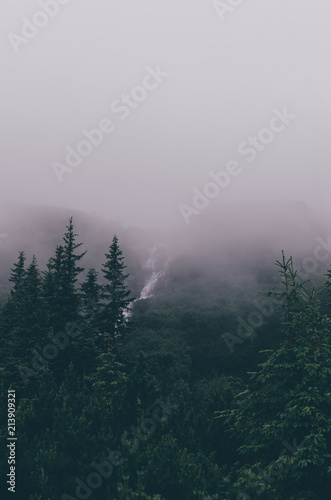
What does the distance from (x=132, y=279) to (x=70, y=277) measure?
115m

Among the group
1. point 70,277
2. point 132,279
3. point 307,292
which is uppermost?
point 132,279

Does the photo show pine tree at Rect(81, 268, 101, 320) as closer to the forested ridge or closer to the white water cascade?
the forested ridge

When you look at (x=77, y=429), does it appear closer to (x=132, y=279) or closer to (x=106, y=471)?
(x=106, y=471)

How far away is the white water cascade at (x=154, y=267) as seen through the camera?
140 m

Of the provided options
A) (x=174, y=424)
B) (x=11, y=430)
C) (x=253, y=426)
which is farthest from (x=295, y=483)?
(x=11, y=430)

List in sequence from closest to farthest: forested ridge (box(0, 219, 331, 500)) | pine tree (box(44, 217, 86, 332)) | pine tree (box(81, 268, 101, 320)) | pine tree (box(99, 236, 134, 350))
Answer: forested ridge (box(0, 219, 331, 500)), pine tree (box(44, 217, 86, 332)), pine tree (box(99, 236, 134, 350)), pine tree (box(81, 268, 101, 320))

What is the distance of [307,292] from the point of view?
50.7 ft

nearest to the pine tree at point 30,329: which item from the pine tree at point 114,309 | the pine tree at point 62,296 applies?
the pine tree at point 62,296

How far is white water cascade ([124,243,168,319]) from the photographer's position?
140m

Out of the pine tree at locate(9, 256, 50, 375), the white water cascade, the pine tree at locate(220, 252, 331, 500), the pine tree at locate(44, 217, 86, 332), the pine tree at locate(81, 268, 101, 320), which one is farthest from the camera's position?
the white water cascade

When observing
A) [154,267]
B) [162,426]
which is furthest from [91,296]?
[154,267]

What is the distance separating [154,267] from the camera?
165125 mm

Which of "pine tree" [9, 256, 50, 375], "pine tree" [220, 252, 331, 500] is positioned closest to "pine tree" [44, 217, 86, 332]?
"pine tree" [9, 256, 50, 375]

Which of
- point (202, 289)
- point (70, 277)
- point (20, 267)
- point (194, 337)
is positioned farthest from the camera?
Result: point (202, 289)
